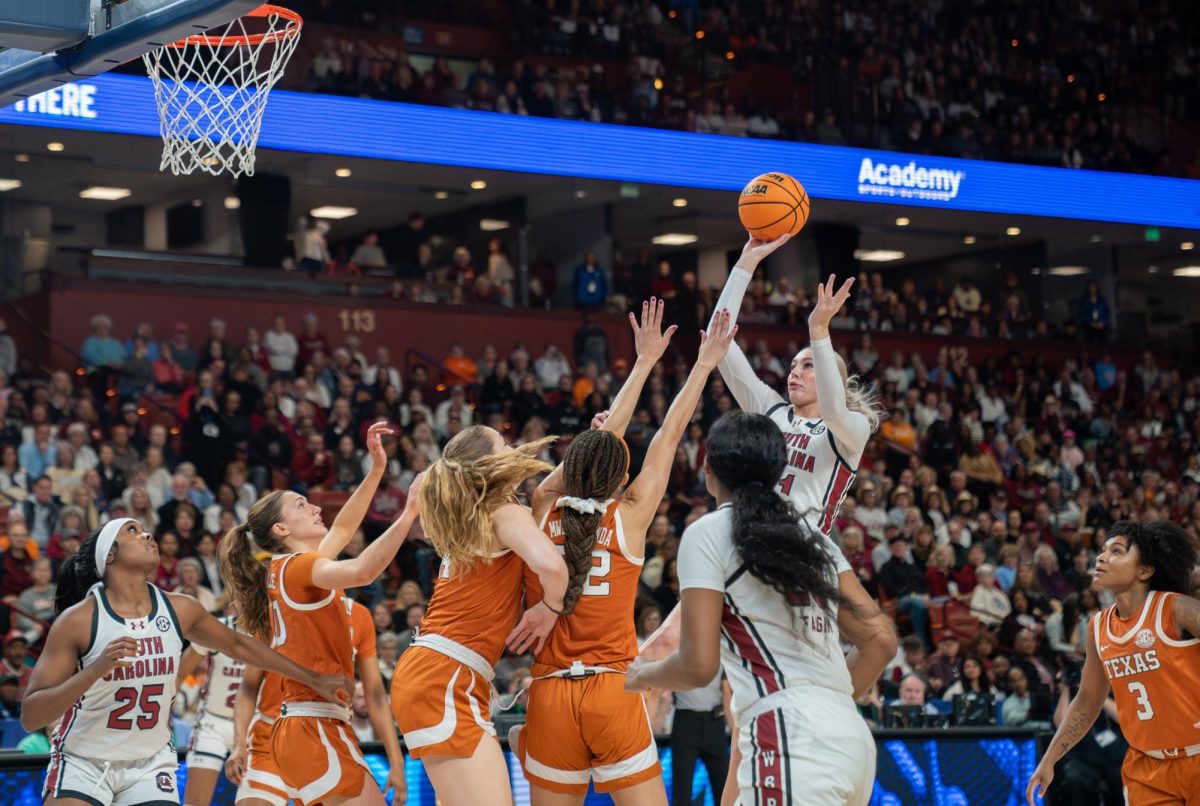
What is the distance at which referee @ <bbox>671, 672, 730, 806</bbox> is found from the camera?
9555 millimetres

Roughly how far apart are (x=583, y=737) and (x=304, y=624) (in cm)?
146

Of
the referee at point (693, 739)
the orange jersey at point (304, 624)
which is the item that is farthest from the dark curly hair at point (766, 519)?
the referee at point (693, 739)

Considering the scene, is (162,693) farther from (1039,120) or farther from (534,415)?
(1039,120)

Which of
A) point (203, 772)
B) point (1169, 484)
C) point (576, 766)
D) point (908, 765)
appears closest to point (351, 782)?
point (576, 766)

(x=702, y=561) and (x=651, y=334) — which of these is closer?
(x=702, y=561)

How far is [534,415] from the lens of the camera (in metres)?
18.6

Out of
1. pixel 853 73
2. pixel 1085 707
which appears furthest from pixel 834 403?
pixel 853 73

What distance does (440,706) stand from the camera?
18.0ft

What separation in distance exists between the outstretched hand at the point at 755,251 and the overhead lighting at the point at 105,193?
58.6 ft

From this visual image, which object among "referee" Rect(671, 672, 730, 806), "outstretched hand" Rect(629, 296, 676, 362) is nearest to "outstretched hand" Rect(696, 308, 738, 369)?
"outstretched hand" Rect(629, 296, 676, 362)

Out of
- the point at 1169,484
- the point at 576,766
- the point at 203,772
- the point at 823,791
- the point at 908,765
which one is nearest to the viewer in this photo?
the point at 823,791

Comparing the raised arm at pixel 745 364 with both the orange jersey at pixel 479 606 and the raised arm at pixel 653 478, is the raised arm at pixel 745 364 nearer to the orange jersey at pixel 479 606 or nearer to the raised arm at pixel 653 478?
the raised arm at pixel 653 478

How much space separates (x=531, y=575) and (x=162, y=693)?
62.6 inches

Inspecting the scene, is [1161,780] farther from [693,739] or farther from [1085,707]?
[693,739]
